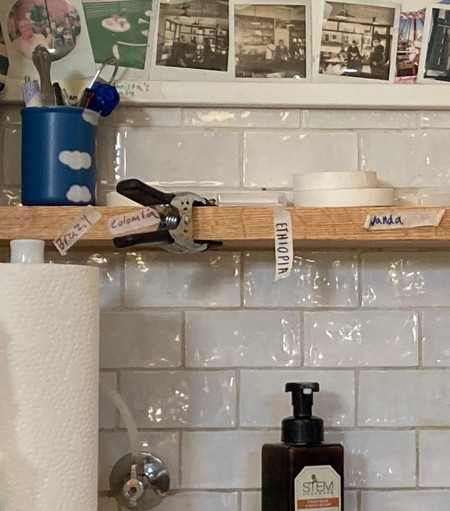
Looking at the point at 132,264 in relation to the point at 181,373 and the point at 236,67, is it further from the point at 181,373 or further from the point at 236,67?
the point at 236,67

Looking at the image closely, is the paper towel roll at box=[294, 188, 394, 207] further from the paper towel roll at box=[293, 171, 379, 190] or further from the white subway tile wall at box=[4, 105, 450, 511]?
the white subway tile wall at box=[4, 105, 450, 511]

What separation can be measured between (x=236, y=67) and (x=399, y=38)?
0.60 ft

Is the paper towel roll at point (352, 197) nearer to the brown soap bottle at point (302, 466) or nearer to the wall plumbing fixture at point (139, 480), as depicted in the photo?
the brown soap bottle at point (302, 466)

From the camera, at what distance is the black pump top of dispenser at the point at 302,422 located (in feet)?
2.75

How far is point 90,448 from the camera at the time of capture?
709 mm

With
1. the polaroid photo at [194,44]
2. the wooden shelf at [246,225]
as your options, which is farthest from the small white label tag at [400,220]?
the polaroid photo at [194,44]

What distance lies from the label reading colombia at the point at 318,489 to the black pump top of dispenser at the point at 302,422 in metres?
0.03

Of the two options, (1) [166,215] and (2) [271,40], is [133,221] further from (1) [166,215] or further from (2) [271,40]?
(2) [271,40]

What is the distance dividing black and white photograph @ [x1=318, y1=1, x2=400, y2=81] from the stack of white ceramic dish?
0.54 ft

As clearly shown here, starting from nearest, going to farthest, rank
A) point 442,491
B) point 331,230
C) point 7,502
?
point 7,502, point 331,230, point 442,491

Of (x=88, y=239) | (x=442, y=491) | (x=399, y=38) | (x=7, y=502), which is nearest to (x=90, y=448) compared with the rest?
(x=7, y=502)

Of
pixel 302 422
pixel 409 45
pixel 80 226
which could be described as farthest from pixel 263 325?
pixel 409 45

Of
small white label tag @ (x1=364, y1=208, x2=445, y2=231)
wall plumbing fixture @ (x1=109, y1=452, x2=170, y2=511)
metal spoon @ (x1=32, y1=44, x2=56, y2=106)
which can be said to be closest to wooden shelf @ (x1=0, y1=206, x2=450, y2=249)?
small white label tag @ (x1=364, y1=208, x2=445, y2=231)

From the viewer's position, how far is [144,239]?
0.77 metres
